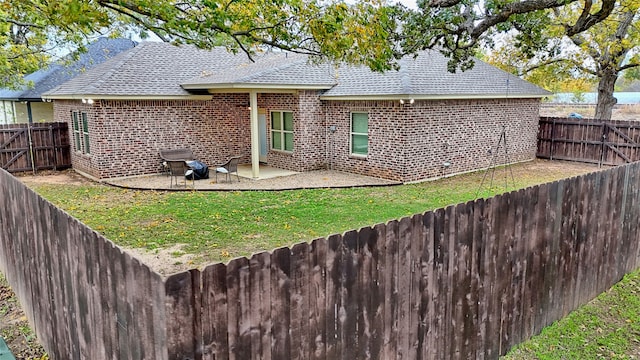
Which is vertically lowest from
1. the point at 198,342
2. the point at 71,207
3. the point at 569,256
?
the point at 71,207

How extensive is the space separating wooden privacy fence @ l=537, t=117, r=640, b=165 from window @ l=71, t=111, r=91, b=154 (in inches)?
714

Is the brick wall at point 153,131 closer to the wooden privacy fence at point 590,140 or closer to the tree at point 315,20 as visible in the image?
the tree at point 315,20

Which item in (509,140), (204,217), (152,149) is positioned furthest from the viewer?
(509,140)

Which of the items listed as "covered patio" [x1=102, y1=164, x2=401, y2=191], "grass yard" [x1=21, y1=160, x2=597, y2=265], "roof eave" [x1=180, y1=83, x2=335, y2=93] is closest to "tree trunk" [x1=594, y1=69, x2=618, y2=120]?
"grass yard" [x1=21, y1=160, x2=597, y2=265]

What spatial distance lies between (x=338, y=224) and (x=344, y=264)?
6.10m

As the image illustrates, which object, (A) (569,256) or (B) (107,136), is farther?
(B) (107,136)

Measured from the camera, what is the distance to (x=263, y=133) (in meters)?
18.3

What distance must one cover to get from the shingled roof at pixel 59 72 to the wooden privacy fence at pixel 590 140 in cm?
2056

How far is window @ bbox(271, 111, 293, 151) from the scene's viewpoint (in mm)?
17016

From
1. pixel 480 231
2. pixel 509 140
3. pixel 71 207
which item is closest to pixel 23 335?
pixel 480 231

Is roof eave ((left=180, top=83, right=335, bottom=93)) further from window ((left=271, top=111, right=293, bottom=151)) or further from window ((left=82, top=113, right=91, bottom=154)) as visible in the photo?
window ((left=82, top=113, right=91, bottom=154))

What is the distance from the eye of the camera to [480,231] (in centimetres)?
414

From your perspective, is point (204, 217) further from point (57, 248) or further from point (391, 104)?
point (391, 104)

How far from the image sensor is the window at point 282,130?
17.0m
